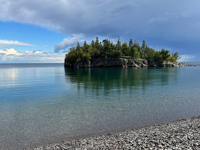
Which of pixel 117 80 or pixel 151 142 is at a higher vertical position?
pixel 117 80

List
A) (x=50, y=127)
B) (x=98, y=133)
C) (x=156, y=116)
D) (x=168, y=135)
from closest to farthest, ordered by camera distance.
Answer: (x=168, y=135) < (x=98, y=133) < (x=50, y=127) < (x=156, y=116)

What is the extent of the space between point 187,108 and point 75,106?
1904cm

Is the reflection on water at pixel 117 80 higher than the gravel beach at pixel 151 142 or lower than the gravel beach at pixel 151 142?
higher

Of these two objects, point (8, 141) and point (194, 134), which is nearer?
point (194, 134)


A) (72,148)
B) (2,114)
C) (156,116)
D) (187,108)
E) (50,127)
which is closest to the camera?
(72,148)

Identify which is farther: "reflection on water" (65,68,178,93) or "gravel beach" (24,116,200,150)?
"reflection on water" (65,68,178,93)

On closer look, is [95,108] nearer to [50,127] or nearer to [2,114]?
[50,127]

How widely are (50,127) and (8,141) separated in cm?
442

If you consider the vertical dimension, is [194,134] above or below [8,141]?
A: above

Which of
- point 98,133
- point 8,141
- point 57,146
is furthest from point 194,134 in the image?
point 8,141

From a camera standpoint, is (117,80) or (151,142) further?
(117,80)

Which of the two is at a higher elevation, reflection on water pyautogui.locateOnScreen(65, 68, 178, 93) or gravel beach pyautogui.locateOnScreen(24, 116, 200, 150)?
reflection on water pyautogui.locateOnScreen(65, 68, 178, 93)

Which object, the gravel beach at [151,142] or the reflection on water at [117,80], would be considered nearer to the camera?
the gravel beach at [151,142]

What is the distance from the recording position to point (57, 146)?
1301 cm
